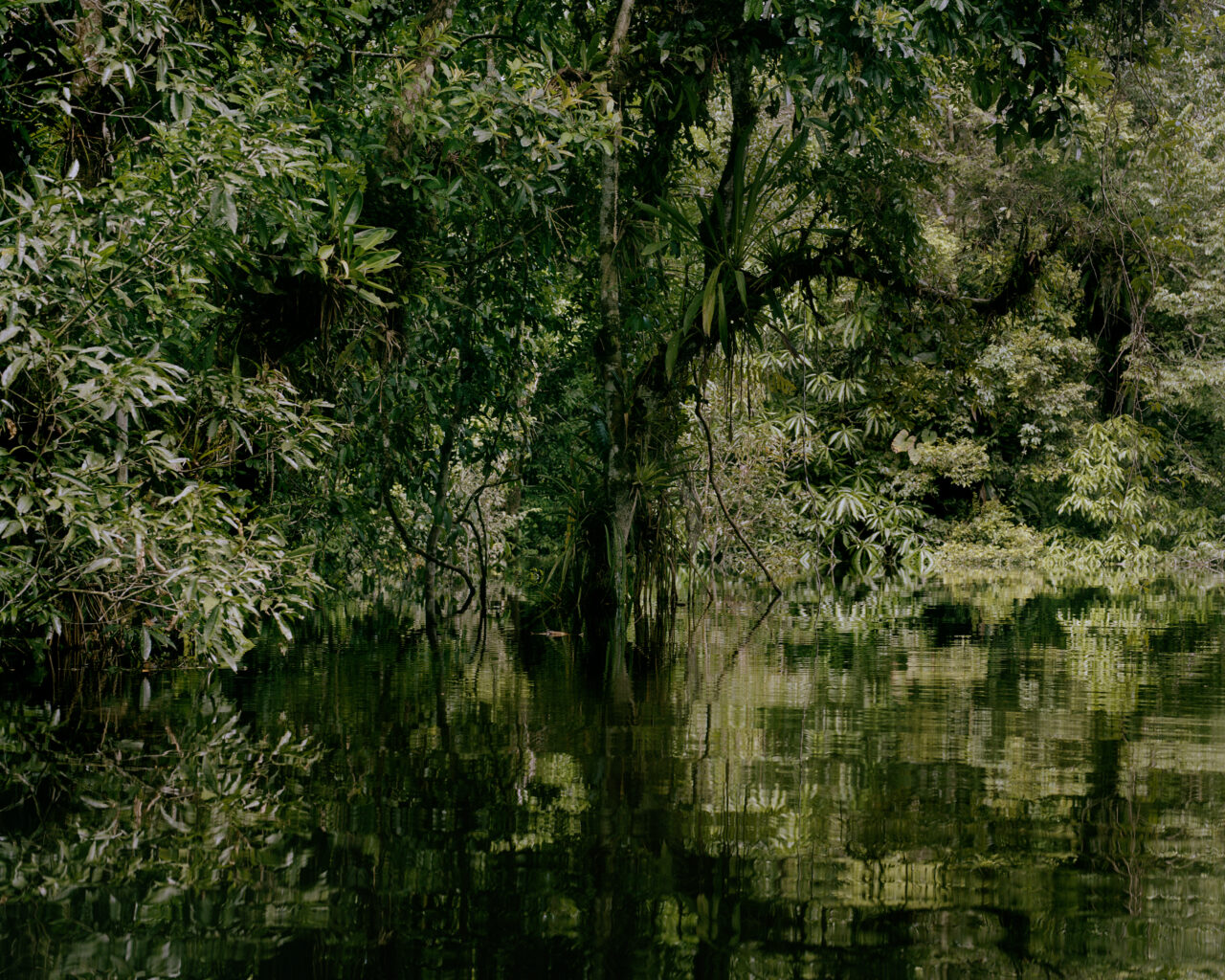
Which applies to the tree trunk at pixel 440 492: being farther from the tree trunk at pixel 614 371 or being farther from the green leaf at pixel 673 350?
the green leaf at pixel 673 350

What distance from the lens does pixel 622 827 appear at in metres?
2.37

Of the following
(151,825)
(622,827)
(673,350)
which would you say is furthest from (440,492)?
(622,827)

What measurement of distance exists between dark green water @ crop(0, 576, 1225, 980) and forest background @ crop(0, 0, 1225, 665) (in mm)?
847

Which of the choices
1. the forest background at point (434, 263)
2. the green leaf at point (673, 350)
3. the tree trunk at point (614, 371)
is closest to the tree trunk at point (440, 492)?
the forest background at point (434, 263)

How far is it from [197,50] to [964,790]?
446cm

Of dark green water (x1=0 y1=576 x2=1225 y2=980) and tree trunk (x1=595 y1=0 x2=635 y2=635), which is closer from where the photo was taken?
dark green water (x1=0 y1=576 x2=1225 y2=980)

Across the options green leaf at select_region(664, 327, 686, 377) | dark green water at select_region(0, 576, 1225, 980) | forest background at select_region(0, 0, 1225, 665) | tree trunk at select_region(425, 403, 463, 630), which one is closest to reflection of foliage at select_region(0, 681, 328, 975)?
dark green water at select_region(0, 576, 1225, 980)

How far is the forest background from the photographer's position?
440 centimetres

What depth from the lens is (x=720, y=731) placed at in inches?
139

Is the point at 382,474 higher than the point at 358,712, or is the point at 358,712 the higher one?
the point at 382,474

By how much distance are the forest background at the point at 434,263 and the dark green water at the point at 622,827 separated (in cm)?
85

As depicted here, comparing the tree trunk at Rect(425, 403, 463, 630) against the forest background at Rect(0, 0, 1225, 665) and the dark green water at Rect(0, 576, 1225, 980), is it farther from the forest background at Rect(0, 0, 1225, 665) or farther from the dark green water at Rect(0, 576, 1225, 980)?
the dark green water at Rect(0, 576, 1225, 980)

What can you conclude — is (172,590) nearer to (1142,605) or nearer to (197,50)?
(197,50)

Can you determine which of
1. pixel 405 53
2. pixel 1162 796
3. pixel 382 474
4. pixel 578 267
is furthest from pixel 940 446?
pixel 1162 796
